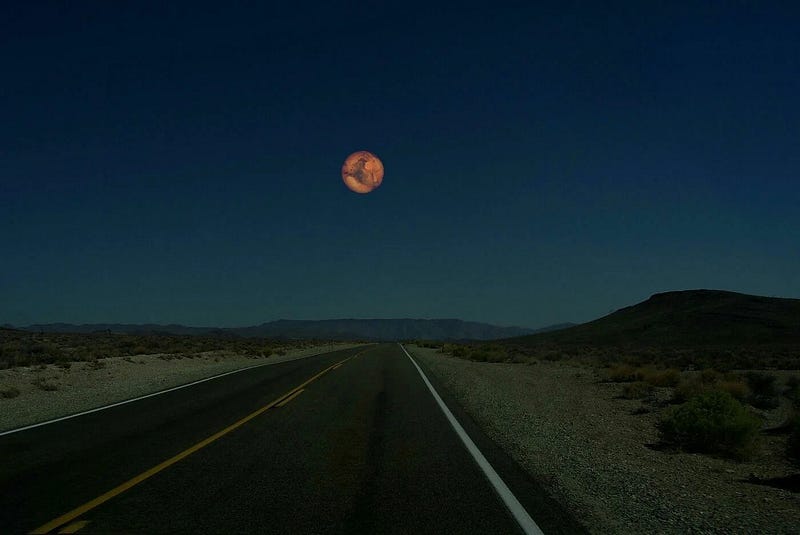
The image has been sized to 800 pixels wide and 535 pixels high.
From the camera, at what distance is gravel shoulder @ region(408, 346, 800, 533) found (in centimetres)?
591

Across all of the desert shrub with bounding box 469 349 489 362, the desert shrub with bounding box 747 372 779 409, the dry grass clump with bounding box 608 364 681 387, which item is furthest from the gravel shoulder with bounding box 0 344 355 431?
the desert shrub with bounding box 469 349 489 362

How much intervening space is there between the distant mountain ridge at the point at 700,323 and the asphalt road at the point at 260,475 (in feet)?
241

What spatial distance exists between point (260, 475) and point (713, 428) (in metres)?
8.09

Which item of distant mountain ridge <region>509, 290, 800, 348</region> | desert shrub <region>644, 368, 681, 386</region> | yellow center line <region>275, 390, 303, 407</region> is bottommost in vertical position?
yellow center line <region>275, 390, 303, 407</region>

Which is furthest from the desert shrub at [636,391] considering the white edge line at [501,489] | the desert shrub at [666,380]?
the white edge line at [501,489]

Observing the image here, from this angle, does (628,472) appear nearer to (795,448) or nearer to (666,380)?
(795,448)

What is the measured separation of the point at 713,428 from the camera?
1038 centimetres

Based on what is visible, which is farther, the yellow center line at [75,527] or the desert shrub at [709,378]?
the desert shrub at [709,378]

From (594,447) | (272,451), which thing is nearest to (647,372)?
(594,447)

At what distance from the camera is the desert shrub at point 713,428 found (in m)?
10.2

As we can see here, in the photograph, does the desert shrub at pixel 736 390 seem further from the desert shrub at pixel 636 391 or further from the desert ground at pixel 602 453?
the desert shrub at pixel 636 391

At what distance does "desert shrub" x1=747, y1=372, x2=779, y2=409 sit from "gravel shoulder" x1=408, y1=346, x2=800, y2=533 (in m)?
4.06

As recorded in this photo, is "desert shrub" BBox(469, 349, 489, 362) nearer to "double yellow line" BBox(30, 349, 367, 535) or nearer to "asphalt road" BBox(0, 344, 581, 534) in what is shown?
"asphalt road" BBox(0, 344, 581, 534)

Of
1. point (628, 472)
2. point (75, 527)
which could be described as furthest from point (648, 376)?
point (75, 527)
